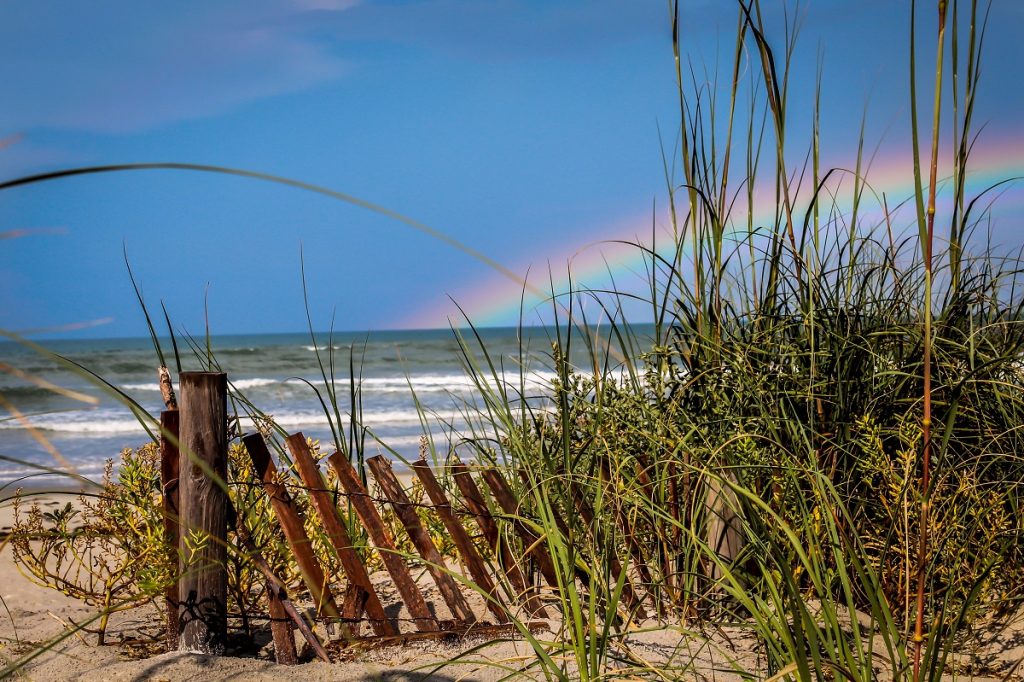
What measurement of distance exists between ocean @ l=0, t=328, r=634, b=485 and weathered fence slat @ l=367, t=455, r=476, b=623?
24 centimetres

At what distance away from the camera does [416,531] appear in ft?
8.09

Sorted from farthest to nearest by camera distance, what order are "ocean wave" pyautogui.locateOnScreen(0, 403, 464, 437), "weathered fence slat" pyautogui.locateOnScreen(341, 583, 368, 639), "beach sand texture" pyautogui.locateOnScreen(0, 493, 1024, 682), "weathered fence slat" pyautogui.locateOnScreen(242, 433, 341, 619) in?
"ocean wave" pyautogui.locateOnScreen(0, 403, 464, 437) < "weathered fence slat" pyautogui.locateOnScreen(341, 583, 368, 639) < "weathered fence slat" pyautogui.locateOnScreen(242, 433, 341, 619) < "beach sand texture" pyautogui.locateOnScreen(0, 493, 1024, 682)

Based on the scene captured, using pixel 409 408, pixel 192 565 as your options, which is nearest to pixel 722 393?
pixel 192 565

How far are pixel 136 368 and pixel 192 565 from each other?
2386cm

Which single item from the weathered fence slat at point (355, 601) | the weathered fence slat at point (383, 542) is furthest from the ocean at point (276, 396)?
the weathered fence slat at point (355, 601)

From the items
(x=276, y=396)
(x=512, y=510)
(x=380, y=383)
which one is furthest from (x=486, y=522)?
(x=380, y=383)

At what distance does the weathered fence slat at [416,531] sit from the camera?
2451 mm

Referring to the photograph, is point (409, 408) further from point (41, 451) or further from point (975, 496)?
point (975, 496)

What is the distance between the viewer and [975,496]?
79.2 inches

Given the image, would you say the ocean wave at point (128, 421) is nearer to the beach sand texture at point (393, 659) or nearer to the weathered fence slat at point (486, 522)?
the weathered fence slat at point (486, 522)

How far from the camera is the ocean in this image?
5113mm

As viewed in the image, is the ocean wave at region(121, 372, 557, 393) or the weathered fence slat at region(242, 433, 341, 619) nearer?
the weathered fence slat at region(242, 433, 341, 619)

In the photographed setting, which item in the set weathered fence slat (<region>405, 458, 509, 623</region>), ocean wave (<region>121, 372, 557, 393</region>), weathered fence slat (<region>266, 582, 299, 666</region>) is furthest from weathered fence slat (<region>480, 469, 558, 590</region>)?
ocean wave (<region>121, 372, 557, 393</region>)

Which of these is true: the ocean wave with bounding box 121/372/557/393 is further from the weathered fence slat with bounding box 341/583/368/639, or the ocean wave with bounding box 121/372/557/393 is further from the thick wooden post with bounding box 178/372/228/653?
the thick wooden post with bounding box 178/372/228/653
